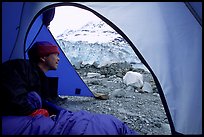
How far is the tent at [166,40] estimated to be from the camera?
147 centimetres

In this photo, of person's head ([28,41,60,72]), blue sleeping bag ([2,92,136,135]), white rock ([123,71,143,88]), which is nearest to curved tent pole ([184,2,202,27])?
blue sleeping bag ([2,92,136,135])

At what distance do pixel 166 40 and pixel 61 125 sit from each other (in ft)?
2.97

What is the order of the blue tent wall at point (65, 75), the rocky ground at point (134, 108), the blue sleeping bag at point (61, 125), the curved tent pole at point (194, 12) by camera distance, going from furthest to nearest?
the blue tent wall at point (65, 75)
the rocky ground at point (134, 108)
the curved tent pole at point (194, 12)
the blue sleeping bag at point (61, 125)

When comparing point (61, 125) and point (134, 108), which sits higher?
point (61, 125)

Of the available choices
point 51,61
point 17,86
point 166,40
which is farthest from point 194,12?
point 17,86

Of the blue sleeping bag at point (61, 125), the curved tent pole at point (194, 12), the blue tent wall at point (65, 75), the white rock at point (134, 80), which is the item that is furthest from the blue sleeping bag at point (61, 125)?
the white rock at point (134, 80)

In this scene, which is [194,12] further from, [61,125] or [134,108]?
[134,108]

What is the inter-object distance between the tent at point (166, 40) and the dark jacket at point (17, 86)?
18.1 inches

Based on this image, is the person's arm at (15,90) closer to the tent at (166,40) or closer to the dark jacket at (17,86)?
the dark jacket at (17,86)

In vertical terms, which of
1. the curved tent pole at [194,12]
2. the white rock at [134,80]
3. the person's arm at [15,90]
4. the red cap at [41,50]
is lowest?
the white rock at [134,80]

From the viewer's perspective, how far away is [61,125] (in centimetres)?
115

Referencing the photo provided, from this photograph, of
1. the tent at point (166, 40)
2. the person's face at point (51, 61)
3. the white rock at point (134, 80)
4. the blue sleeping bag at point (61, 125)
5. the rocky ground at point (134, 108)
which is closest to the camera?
the blue sleeping bag at point (61, 125)

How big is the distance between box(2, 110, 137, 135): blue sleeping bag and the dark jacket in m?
0.05

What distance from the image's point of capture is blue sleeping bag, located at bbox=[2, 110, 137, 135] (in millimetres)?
1107
